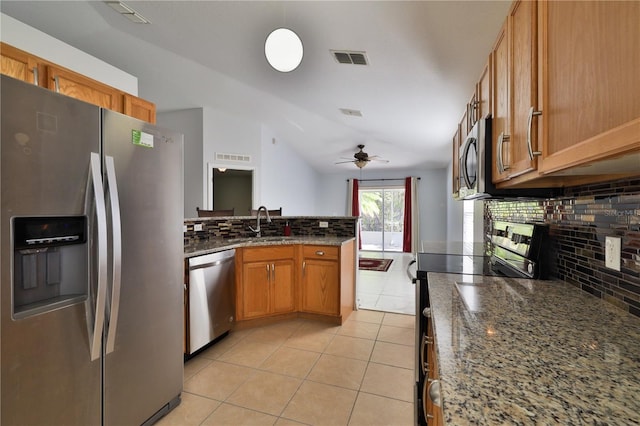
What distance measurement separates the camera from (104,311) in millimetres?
1310

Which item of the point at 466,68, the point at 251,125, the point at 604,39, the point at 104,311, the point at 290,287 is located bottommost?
the point at 290,287

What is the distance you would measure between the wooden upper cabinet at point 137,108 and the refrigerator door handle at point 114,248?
1.59 meters

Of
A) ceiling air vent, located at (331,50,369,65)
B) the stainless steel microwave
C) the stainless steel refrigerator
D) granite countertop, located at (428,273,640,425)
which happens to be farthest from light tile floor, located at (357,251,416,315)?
the stainless steel refrigerator

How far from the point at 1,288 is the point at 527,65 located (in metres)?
1.94

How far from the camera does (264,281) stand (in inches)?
115

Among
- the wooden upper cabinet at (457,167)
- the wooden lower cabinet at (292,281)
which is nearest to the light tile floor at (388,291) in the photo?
the wooden lower cabinet at (292,281)

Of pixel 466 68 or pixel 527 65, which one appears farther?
pixel 466 68

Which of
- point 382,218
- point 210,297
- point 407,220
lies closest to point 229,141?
point 210,297

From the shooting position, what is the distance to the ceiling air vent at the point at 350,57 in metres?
2.72

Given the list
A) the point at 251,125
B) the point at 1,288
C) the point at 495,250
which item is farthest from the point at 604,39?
the point at 251,125

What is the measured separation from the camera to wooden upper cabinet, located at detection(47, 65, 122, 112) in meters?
2.04

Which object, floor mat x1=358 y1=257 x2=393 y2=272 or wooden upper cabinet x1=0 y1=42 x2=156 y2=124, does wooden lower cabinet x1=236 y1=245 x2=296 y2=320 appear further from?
floor mat x1=358 y1=257 x2=393 y2=272

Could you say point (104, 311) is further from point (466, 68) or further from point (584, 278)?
point (466, 68)

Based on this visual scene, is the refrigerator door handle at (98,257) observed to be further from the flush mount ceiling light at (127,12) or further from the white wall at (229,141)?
the white wall at (229,141)
